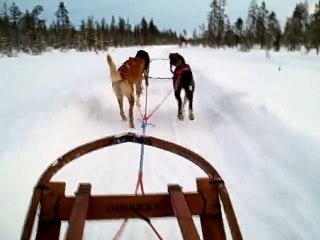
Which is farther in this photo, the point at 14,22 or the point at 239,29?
the point at 239,29

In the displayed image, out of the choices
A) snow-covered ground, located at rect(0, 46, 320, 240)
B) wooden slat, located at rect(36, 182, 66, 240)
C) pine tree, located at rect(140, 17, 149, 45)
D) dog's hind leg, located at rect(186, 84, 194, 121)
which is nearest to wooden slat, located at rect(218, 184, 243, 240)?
wooden slat, located at rect(36, 182, 66, 240)

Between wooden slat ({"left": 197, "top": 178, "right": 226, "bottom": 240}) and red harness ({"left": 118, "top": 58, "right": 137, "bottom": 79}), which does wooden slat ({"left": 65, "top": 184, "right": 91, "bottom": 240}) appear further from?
red harness ({"left": 118, "top": 58, "right": 137, "bottom": 79})

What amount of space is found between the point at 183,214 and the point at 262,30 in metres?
58.6

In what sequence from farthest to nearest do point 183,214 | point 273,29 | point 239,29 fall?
point 239,29 → point 273,29 → point 183,214

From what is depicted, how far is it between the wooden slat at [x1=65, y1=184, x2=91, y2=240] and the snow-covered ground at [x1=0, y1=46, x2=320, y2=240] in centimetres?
109

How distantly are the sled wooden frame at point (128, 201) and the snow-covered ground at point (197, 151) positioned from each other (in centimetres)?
105

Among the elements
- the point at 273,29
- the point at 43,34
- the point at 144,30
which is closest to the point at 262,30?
the point at 273,29

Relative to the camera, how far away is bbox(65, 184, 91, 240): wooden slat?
1.96 meters

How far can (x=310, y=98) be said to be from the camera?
32.2 ft

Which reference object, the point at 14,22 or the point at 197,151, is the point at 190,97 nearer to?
the point at 197,151

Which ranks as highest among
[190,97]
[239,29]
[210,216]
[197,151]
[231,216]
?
[239,29]

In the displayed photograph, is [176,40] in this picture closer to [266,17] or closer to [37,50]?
[266,17]

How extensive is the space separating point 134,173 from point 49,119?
9.73 feet

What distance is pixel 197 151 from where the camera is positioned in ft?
20.6
